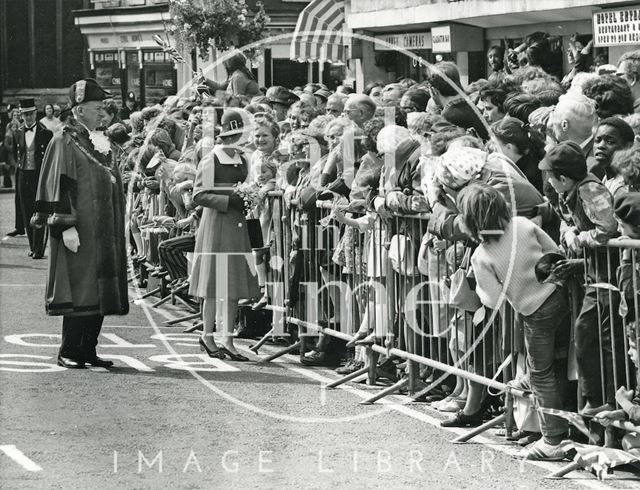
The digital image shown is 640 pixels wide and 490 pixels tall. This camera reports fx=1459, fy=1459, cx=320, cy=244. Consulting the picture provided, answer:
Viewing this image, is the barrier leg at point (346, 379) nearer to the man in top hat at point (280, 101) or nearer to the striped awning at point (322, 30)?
the man in top hat at point (280, 101)

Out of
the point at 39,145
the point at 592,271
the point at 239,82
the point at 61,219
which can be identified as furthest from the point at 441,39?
the point at 592,271

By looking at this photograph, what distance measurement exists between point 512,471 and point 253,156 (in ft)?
19.2

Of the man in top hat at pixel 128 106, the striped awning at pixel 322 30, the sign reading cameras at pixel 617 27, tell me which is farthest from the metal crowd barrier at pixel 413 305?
the man in top hat at pixel 128 106

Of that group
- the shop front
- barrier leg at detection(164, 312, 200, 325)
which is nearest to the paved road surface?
barrier leg at detection(164, 312, 200, 325)

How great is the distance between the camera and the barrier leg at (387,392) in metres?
10.1

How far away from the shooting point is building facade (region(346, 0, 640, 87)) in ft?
68.7

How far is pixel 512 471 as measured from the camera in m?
8.01

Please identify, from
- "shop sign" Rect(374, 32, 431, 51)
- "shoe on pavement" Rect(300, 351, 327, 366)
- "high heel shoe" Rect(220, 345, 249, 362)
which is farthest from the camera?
"shop sign" Rect(374, 32, 431, 51)

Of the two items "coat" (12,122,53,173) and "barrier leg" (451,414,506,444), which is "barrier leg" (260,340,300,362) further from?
"coat" (12,122,53,173)

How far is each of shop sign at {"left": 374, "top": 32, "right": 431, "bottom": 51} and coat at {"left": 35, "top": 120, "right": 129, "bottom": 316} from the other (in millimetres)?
15832

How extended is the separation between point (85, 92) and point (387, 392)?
3655mm

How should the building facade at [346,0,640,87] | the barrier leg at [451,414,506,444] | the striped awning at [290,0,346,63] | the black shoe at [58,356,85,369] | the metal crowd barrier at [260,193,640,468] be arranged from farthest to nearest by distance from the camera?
the striped awning at [290,0,346,63], the building facade at [346,0,640,87], the black shoe at [58,356,85,369], the barrier leg at [451,414,506,444], the metal crowd barrier at [260,193,640,468]

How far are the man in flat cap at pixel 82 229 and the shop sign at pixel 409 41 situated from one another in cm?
1576

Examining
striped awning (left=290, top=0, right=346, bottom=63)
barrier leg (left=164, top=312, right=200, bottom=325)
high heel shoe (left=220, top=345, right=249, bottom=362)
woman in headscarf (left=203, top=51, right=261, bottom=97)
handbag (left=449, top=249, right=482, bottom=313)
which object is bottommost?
high heel shoe (left=220, top=345, right=249, bottom=362)
